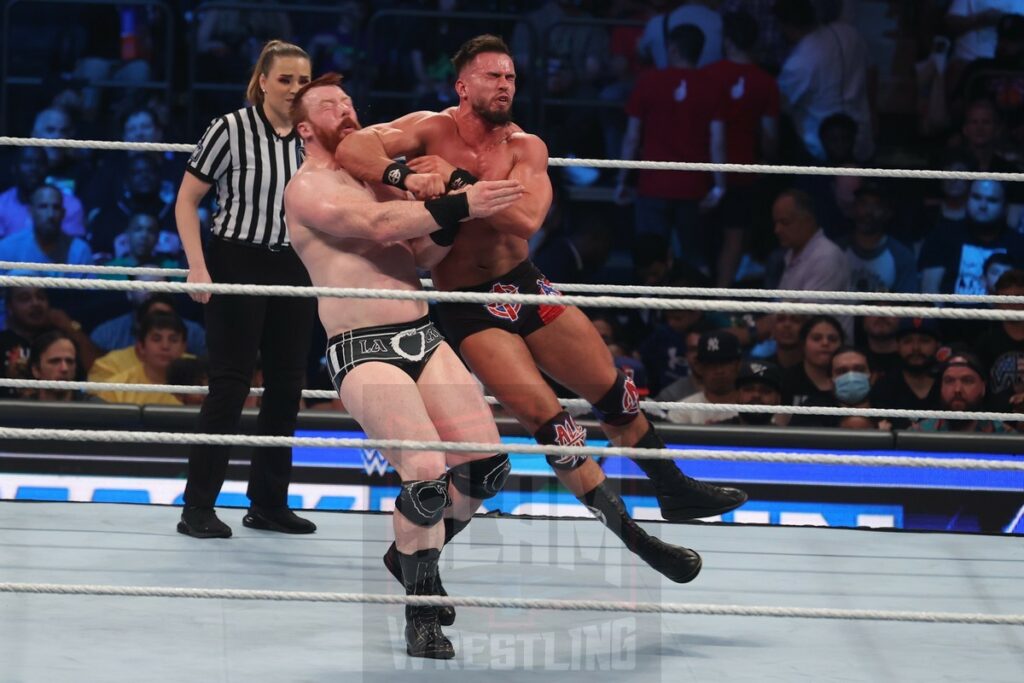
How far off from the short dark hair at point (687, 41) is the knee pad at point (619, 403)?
314cm

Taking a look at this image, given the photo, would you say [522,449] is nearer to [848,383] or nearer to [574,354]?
[574,354]

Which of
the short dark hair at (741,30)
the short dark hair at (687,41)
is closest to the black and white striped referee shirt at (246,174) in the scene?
the short dark hair at (687,41)

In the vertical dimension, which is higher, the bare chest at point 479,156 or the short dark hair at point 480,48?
the short dark hair at point 480,48

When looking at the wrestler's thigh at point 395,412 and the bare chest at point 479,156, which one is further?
the bare chest at point 479,156

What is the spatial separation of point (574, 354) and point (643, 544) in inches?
18.4

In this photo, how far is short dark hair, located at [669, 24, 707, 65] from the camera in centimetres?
609

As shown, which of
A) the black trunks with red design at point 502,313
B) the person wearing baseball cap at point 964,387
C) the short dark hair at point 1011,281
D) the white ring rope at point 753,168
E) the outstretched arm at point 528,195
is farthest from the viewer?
the short dark hair at point 1011,281

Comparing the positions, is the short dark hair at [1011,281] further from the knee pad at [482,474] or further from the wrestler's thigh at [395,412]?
the wrestler's thigh at [395,412]

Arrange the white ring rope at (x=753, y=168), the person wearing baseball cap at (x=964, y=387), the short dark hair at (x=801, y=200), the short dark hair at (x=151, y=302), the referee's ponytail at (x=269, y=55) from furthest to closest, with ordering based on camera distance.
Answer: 1. the short dark hair at (x=801, y=200)
2. the short dark hair at (x=151, y=302)
3. the person wearing baseball cap at (x=964, y=387)
4. the referee's ponytail at (x=269, y=55)
5. the white ring rope at (x=753, y=168)

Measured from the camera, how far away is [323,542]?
12.3 feet

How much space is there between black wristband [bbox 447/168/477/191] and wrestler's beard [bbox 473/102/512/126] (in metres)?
0.18

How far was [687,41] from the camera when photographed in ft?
20.0

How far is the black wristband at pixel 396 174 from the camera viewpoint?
297 centimetres

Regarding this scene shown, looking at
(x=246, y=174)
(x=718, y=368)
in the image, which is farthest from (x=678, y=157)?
(x=246, y=174)
